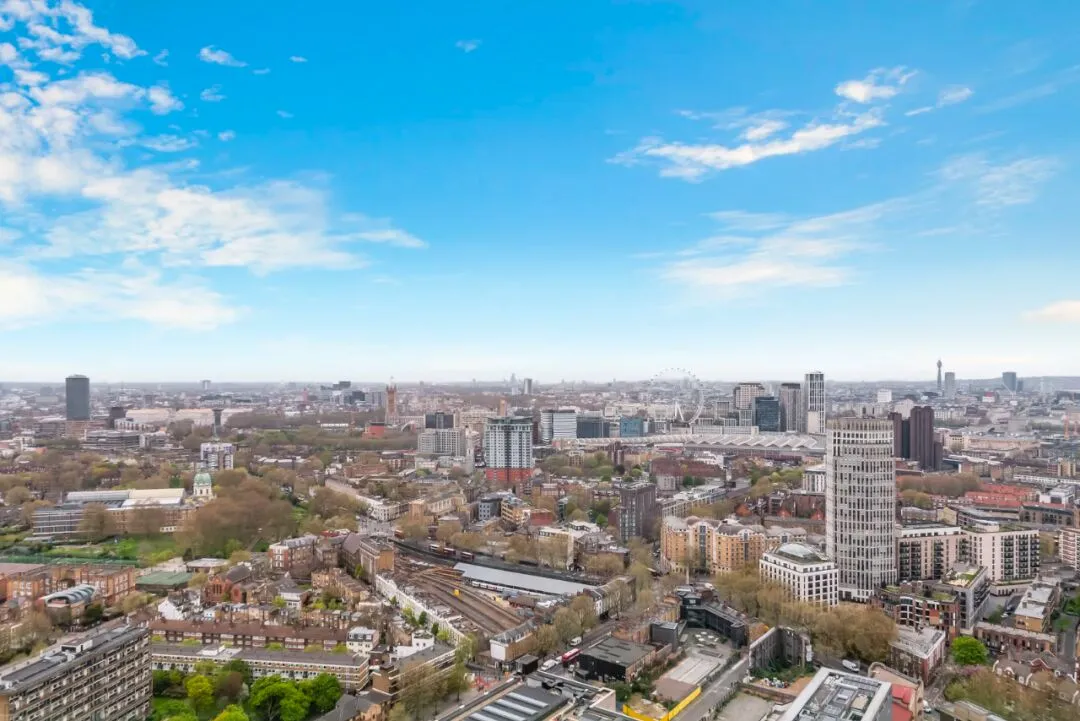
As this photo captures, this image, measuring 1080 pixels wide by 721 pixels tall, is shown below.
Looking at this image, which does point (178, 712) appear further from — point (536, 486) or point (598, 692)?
point (536, 486)

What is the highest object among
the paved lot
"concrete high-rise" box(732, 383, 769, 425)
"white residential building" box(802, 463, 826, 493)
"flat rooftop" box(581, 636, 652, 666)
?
"concrete high-rise" box(732, 383, 769, 425)

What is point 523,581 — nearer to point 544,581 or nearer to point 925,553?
point 544,581

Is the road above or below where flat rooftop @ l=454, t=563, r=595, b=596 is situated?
below

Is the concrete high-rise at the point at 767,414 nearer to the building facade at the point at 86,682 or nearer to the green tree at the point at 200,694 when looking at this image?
the green tree at the point at 200,694

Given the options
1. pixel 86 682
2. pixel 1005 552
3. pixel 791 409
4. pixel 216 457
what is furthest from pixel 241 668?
pixel 791 409

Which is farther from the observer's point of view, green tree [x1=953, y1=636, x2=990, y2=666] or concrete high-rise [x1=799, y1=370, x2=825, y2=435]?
concrete high-rise [x1=799, y1=370, x2=825, y2=435]

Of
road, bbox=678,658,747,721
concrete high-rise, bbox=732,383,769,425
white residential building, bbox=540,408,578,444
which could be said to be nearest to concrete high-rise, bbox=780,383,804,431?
concrete high-rise, bbox=732,383,769,425

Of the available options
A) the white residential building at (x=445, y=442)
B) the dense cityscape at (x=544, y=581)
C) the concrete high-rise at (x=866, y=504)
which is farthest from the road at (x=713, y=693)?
the white residential building at (x=445, y=442)

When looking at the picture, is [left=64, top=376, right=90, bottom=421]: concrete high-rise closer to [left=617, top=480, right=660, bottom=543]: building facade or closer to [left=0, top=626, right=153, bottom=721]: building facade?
[left=617, top=480, right=660, bottom=543]: building facade
